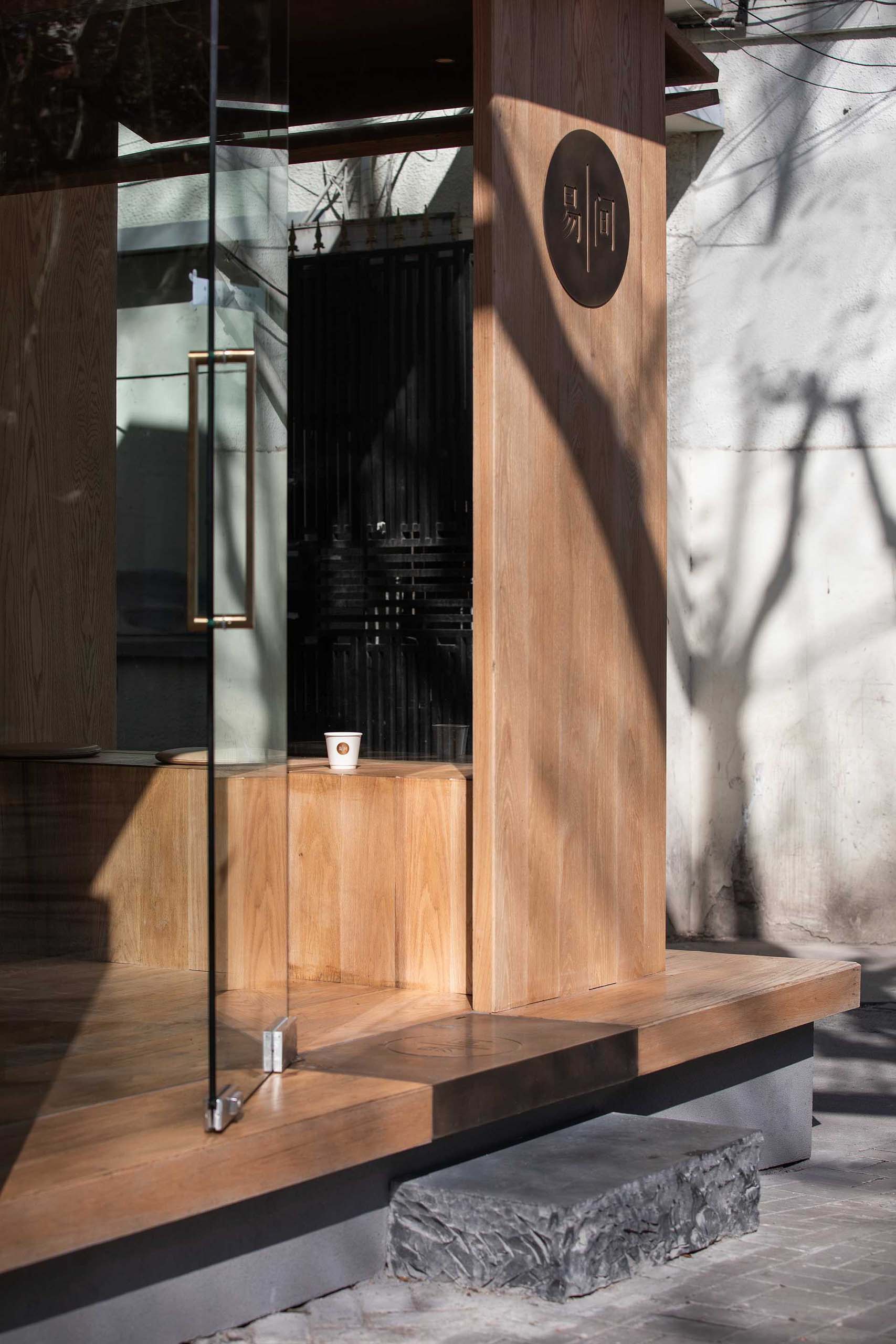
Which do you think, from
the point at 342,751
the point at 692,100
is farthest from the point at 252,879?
the point at 692,100

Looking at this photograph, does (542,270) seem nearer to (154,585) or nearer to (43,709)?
(154,585)

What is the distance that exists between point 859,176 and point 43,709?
4.61 meters

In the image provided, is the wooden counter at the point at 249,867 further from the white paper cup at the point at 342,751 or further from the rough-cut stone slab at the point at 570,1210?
the rough-cut stone slab at the point at 570,1210

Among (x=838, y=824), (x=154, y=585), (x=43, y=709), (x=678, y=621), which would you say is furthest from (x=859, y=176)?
(x=43, y=709)

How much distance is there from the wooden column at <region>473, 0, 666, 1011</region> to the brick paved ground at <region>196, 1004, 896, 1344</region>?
2.54 feet

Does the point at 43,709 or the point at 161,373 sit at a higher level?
the point at 161,373

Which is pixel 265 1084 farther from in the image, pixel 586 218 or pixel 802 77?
pixel 802 77

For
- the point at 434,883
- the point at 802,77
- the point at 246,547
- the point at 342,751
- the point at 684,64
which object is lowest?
the point at 434,883

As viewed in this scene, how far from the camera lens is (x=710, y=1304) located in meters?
3.08

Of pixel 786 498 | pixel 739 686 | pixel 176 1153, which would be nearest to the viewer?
pixel 176 1153

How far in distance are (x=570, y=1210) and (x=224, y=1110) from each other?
2.25 ft

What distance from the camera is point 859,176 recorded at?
25.4 ft

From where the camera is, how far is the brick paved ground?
2.90 meters

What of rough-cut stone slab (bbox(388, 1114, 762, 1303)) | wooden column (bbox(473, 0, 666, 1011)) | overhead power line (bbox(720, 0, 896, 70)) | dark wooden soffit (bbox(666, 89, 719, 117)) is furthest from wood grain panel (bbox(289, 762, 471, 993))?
overhead power line (bbox(720, 0, 896, 70))
